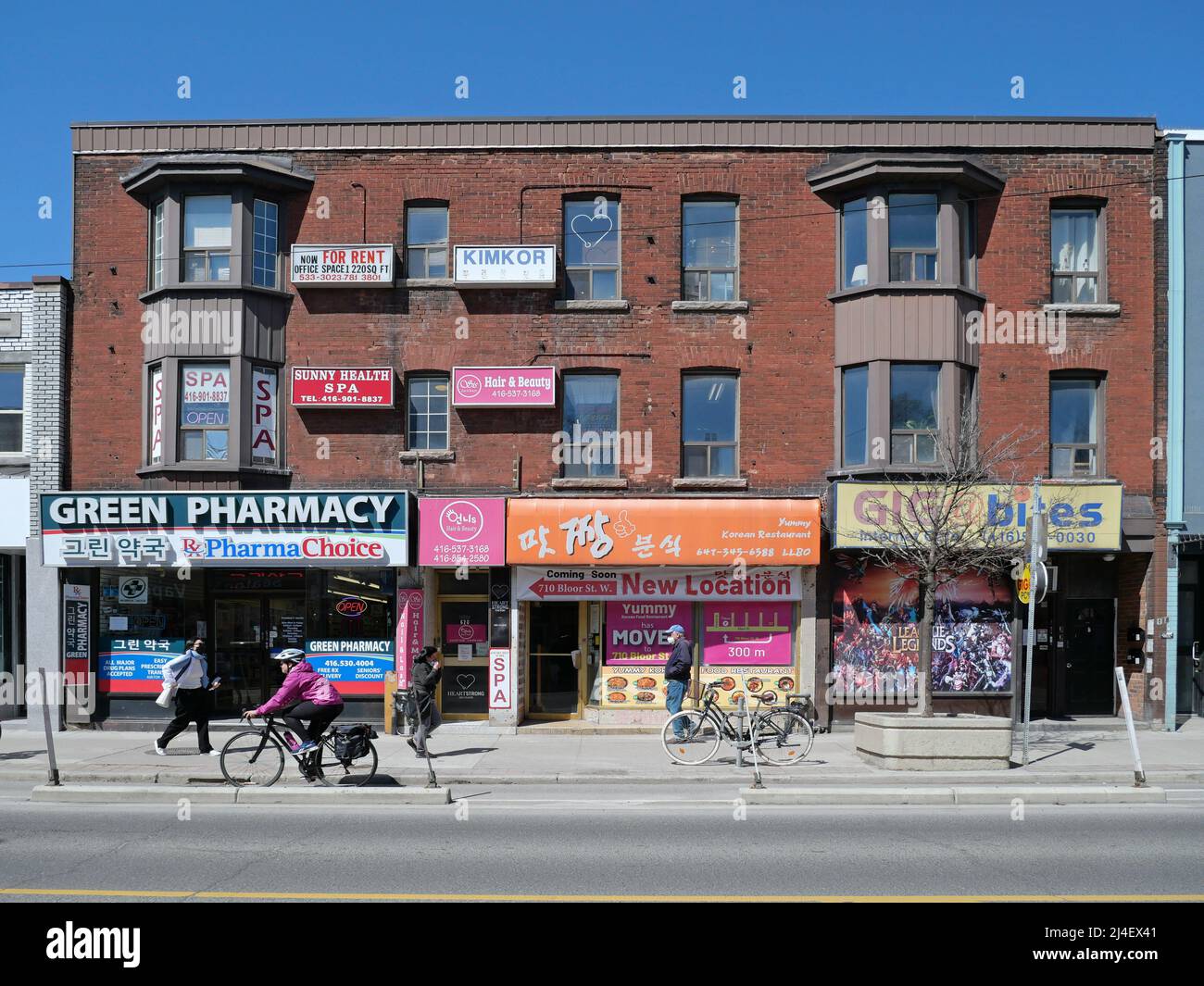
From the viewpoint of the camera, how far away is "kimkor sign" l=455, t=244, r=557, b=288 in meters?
18.0

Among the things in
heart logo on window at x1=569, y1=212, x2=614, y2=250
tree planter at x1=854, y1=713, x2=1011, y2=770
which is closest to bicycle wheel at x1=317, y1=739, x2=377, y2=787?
tree planter at x1=854, y1=713, x2=1011, y2=770

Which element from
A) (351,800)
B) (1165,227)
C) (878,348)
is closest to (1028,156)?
(1165,227)

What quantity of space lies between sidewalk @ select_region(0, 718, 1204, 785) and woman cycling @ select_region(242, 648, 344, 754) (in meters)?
1.06

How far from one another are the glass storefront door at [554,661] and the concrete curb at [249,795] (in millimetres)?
6349

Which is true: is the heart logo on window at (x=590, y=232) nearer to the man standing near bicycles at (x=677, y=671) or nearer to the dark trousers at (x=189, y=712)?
the man standing near bicycles at (x=677, y=671)

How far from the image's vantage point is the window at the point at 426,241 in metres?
18.5

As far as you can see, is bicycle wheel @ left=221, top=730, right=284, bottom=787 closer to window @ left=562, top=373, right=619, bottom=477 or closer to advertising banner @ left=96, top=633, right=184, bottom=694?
advertising banner @ left=96, top=633, right=184, bottom=694

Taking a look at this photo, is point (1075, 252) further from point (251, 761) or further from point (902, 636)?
point (251, 761)

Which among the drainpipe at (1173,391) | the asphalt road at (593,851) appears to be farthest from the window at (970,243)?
the asphalt road at (593,851)

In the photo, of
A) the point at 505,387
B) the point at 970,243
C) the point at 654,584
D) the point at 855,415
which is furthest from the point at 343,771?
the point at 970,243

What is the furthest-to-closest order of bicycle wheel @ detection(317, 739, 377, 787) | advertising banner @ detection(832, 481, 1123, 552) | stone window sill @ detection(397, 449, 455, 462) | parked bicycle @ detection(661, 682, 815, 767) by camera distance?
stone window sill @ detection(397, 449, 455, 462) < advertising banner @ detection(832, 481, 1123, 552) < parked bicycle @ detection(661, 682, 815, 767) < bicycle wheel @ detection(317, 739, 377, 787)

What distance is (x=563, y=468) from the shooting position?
60.3ft

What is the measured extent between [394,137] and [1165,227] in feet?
45.7

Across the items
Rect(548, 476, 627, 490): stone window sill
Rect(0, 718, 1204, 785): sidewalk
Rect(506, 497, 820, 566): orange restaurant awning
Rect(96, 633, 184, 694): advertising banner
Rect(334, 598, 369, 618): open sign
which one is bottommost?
Rect(0, 718, 1204, 785): sidewalk
